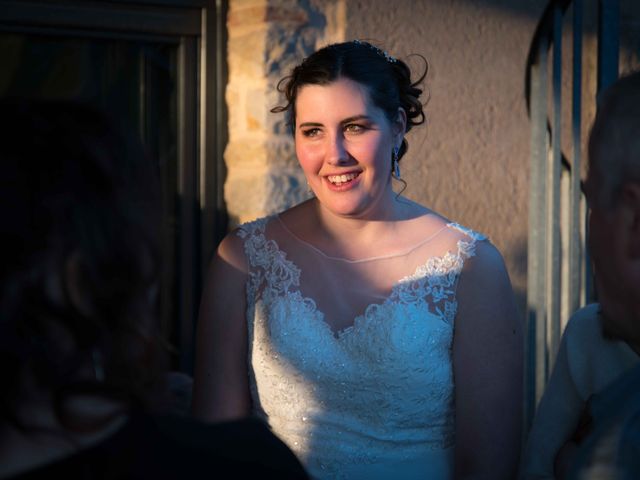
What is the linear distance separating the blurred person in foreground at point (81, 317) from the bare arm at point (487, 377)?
142cm

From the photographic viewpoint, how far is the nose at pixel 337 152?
251 centimetres

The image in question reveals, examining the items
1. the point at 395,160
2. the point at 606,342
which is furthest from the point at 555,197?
the point at 606,342

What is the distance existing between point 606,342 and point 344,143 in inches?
40.4

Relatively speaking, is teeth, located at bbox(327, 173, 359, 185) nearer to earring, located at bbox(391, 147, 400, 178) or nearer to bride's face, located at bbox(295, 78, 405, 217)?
bride's face, located at bbox(295, 78, 405, 217)

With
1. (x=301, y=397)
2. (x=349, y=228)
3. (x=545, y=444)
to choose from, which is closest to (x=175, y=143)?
(x=349, y=228)

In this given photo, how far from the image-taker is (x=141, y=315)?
1.14m

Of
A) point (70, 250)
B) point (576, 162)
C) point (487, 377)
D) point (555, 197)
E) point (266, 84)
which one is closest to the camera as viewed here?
point (70, 250)

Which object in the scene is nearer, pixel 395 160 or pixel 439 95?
pixel 395 160

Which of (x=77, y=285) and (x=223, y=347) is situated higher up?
(x=77, y=285)

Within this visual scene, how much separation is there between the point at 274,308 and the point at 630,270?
141 centimetres

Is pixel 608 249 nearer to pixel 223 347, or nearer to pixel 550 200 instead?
pixel 223 347

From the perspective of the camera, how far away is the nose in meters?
2.51

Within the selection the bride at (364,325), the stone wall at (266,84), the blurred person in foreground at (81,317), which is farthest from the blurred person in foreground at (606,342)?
the stone wall at (266,84)

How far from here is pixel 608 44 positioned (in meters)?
2.35
